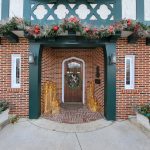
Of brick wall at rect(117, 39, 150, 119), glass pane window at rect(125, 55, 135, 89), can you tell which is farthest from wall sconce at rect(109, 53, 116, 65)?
glass pane window at rect(125, 55, 135, 89)

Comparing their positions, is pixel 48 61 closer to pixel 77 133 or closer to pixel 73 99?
pixel 73 99

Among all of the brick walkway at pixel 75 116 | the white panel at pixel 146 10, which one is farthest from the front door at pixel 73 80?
the white panel at pixel 146 10

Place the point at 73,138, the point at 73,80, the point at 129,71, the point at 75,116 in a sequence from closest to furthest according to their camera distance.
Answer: the point at 73,138 → the point at 129,71 → the point at 75,116 → the point at 73,80

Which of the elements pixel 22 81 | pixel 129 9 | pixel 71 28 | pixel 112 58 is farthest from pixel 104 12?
pixel 22 81

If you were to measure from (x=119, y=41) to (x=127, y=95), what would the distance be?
182 cm

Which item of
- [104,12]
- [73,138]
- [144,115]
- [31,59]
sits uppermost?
[104,12]

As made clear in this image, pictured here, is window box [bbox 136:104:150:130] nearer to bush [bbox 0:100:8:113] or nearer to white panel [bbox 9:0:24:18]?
bush [bbox 0:100:8:113]

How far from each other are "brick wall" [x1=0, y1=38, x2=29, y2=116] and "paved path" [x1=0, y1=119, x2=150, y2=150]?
2.33ft

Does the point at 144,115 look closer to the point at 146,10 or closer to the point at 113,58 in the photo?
the point at 113,58

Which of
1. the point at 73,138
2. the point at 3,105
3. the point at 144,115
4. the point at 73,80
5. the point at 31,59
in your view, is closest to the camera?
the point at 73,138

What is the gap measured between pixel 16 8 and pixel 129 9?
3.59 meters

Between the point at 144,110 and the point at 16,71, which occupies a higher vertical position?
the point at 16,71

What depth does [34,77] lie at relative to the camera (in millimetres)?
6363

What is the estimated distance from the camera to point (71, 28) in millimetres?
5523
